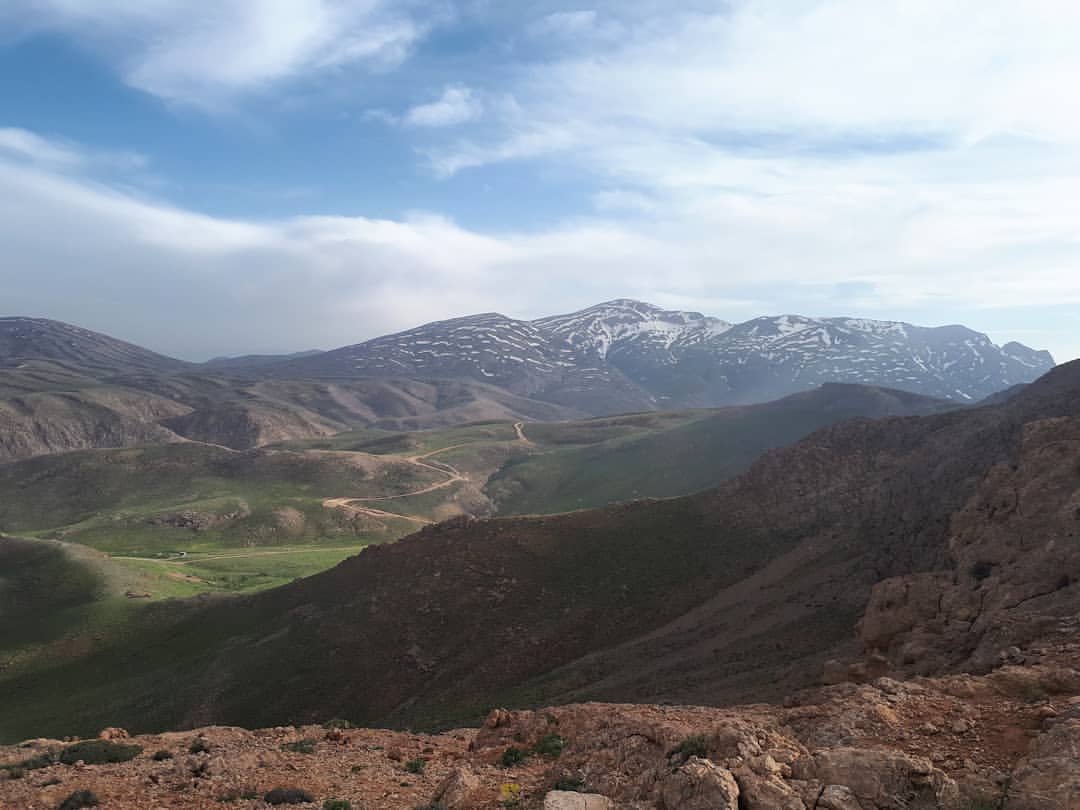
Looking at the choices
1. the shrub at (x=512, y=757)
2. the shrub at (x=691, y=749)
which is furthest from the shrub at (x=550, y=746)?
the shrub at (x=691, y=749)

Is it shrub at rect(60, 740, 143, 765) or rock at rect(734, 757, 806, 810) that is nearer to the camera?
rock at rect(734, 757, 806, 810)

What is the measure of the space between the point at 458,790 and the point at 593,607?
27.8 metres

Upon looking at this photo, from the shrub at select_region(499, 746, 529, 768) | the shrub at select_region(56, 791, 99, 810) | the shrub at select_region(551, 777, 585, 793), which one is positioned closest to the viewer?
the shrub at select_region(551, 777, 585, 793)

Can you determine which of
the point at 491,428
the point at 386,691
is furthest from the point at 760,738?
the point at 491,428

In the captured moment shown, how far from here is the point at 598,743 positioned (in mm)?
13898

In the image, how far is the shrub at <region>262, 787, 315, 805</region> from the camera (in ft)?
43.6

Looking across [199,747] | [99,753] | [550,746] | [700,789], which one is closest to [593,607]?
[550,746]

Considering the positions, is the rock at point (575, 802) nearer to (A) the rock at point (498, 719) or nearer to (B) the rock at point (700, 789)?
(B) the rock at point (700, 789)

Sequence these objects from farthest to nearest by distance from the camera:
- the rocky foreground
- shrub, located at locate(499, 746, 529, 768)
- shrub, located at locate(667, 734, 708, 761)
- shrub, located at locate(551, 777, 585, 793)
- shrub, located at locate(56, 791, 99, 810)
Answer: shrub, located at locate(499, 746, 529, 768)
shrub, located at locate(56, 791, 99, 810)
shrub, located at locate(551, 777, 585, 793)
shrub, located at locate(667, 734, 708, 761)
the rocky foreground

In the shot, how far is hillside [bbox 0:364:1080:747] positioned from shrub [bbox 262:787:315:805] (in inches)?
571

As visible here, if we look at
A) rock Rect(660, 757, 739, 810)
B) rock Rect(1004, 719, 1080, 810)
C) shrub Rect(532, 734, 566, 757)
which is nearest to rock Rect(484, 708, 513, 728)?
shrub Rect(532, 734, 566, 757)

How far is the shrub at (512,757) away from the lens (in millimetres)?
14898

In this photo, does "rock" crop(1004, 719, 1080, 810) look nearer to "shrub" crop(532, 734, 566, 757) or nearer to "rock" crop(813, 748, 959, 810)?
"rock" crop(813, 748, 959, 810)

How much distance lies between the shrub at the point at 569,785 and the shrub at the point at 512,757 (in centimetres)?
323
